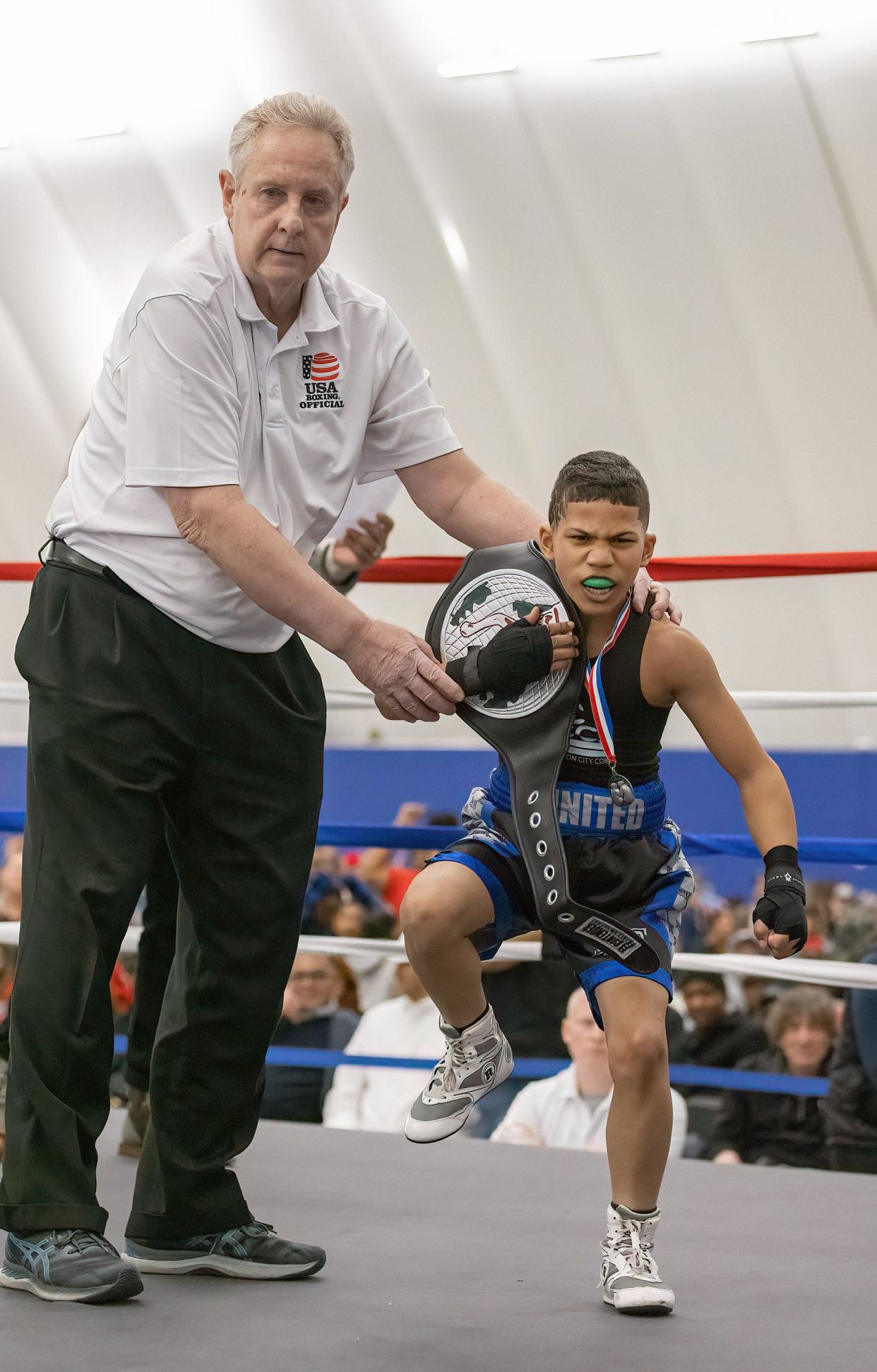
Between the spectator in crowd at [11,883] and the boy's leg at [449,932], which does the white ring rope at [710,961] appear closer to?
the boy's leg at [449,932]

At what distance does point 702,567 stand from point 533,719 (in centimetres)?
80

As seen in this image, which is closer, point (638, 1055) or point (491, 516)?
point (638, 1055)

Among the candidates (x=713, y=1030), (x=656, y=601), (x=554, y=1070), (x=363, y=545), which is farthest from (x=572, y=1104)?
(x=656, y=601)

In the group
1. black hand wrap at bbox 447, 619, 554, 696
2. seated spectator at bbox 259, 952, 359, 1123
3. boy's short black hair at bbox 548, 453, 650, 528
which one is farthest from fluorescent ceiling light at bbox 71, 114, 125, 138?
black hand wrap at bbox 447, 619, 554, 696

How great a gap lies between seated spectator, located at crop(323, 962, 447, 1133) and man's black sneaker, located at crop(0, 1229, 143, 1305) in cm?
195

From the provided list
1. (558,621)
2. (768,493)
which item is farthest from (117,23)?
(558,621)

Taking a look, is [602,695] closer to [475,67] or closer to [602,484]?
[602,484]

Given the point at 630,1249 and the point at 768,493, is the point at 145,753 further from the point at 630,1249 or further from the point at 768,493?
the point at 768,493

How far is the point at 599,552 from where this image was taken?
1673 millimetres

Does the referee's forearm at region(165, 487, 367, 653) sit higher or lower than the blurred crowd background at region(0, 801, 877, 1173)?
higher

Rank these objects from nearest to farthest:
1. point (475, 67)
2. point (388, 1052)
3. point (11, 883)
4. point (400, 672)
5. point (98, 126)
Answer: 1. point (400, 672)
2. point (388, 1052)
3. point (11, 883)
4. point (475, 67)
5. point (98, 126)

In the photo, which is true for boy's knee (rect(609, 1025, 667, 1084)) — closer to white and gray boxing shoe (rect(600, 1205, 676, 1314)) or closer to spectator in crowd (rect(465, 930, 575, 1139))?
white and gray boxing shoe (rect(600, 1205, 676, 1314))

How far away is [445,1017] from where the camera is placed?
5.67 ft

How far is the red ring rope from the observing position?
2273mm
